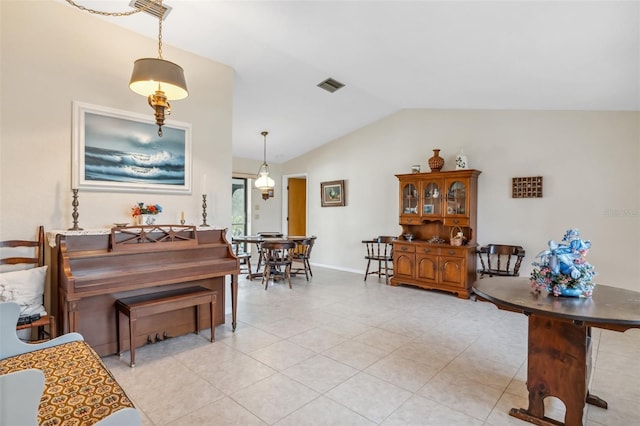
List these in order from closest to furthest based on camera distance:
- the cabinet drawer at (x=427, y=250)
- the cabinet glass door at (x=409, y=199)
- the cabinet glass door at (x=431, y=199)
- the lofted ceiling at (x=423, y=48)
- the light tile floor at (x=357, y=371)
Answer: the light tile floor at (x=357, y=371) < the lofted ceiling at (x=423, y=48) < the cabinet drawer at (x=427, y=250) < the cabinet glass door at (x=431, y=199) < the cabinet glass door at (x=409, y=199)

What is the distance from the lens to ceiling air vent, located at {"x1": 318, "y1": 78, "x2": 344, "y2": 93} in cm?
454

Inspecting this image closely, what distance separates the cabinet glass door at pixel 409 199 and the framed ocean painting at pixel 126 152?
135 inches

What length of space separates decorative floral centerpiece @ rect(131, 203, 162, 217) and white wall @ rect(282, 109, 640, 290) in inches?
158

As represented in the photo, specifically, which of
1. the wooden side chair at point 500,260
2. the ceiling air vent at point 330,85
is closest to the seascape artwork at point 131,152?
the ceiling air vent at point 330,85

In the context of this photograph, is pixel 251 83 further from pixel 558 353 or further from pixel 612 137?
pixel 612 137

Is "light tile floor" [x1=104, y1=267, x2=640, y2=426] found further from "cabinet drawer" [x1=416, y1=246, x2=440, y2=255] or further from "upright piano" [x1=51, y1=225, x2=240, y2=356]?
"cabinet drawer" [x1=416, y1=246, x2=440, y2=255]

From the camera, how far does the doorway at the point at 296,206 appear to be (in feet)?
26.8

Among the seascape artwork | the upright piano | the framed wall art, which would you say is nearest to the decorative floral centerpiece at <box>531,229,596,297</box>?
the upright piano

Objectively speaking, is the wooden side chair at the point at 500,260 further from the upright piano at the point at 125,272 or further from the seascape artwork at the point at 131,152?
the seascape artwork at the point at 131,152

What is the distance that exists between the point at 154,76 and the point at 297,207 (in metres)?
6.08

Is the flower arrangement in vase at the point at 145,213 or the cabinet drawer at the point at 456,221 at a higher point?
the flower arrangement in vase at the point at 145,213

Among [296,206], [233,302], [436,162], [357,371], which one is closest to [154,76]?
[233,302]

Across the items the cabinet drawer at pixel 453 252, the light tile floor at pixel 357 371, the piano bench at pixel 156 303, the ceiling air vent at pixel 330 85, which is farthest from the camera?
the cabinet drawer at pixel 453 252

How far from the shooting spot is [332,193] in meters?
7.04
